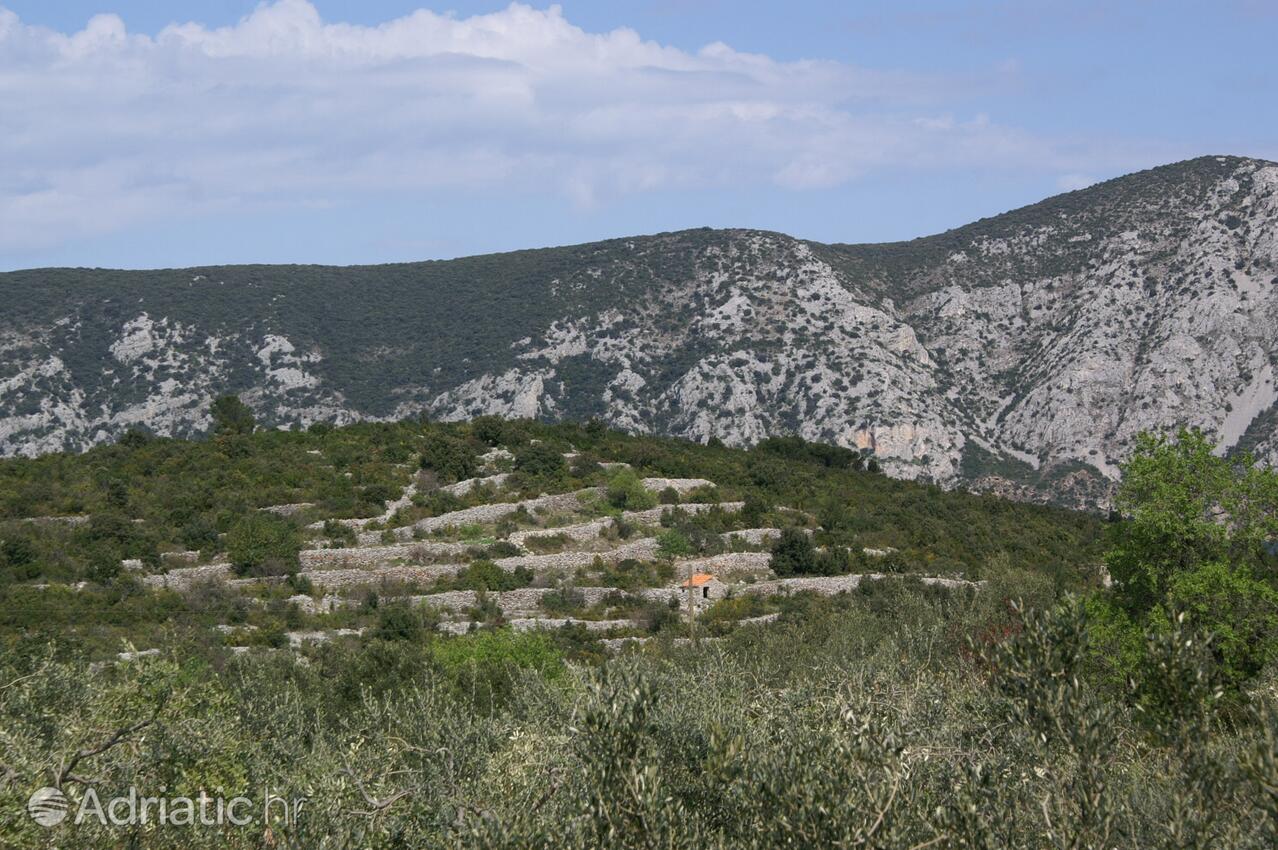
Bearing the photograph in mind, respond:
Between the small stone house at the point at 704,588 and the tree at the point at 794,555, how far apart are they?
288 cm

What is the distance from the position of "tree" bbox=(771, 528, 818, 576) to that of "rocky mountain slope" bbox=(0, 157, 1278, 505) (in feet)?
118

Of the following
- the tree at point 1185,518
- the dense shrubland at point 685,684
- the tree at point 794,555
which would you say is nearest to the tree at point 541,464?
the dense shrubland at point 685,684

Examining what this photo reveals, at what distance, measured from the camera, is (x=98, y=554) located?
4294 centimetres

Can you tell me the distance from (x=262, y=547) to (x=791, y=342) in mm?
57882

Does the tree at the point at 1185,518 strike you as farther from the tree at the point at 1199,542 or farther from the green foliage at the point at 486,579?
the green foliage at the point at 486,579

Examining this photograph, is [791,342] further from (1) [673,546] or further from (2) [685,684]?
(2) [685,684]

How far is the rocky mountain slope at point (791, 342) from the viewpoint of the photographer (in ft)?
285

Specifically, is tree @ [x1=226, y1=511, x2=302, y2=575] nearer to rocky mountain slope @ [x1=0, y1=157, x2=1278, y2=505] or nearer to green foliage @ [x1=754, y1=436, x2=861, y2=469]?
green foliage @ [x1=754, y1=436, x2=861, y2=469]

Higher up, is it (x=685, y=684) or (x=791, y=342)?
(x=791, y=342)

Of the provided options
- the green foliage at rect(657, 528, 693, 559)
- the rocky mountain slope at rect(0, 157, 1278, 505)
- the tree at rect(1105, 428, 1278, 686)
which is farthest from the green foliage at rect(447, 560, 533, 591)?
the rocky mountain slope at rect(0, 157, 1278, 505)

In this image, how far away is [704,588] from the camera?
44.3 meters

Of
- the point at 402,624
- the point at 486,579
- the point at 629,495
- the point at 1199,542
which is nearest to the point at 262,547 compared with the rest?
the point at 486,579

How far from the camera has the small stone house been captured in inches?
1724

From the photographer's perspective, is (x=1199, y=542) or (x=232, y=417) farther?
(x=232, y=417)
